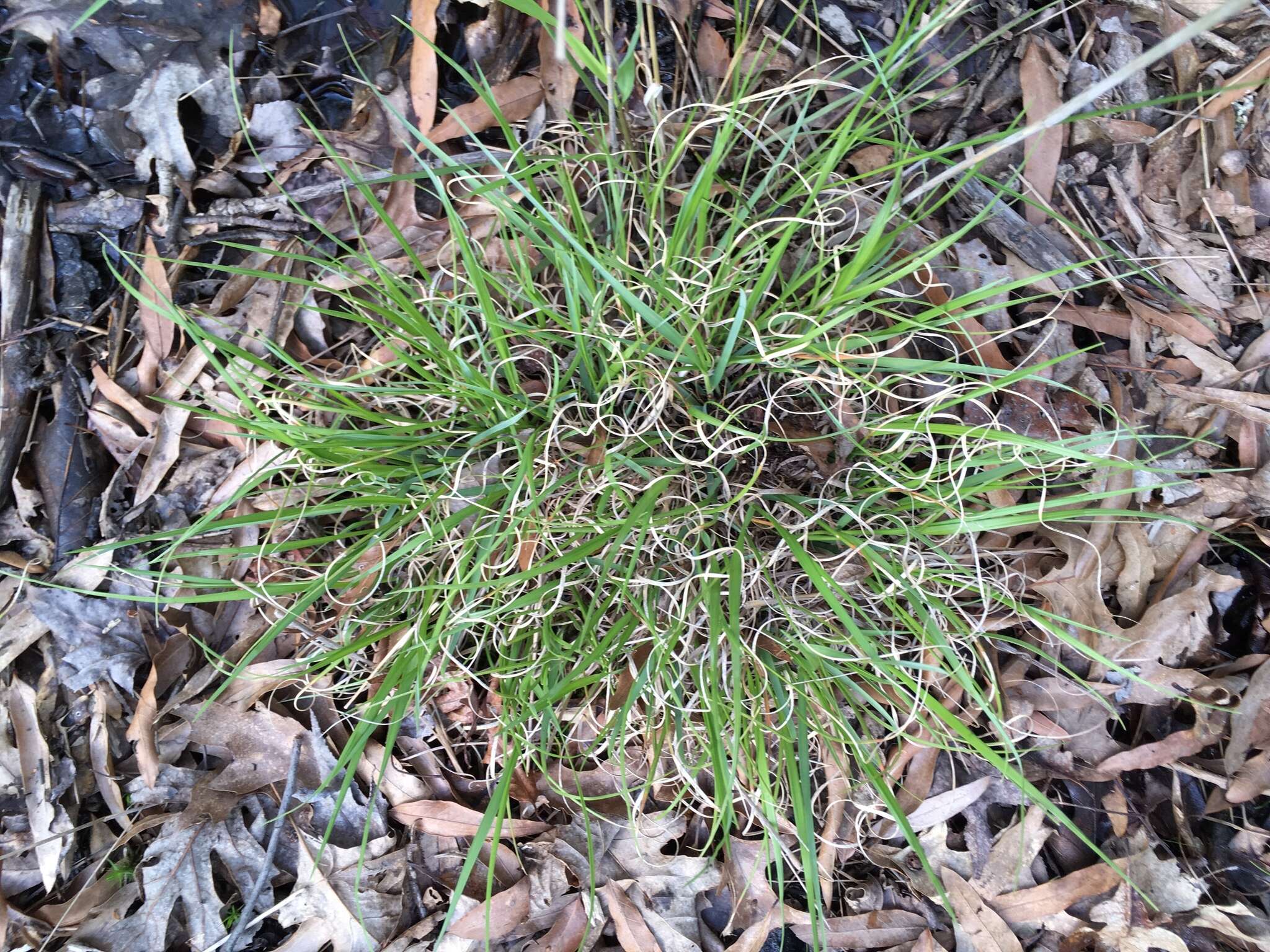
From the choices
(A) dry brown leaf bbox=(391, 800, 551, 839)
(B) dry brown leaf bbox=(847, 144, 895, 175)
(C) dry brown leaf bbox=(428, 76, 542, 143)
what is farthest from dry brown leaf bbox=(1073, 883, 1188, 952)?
(C) dry brown leaf bbox=(428, 76, 542, 143)

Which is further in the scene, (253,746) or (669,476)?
(253,746)

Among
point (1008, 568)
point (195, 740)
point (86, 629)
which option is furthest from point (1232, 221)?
point (86, 629)

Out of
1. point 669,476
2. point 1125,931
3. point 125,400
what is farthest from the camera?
point 125,400

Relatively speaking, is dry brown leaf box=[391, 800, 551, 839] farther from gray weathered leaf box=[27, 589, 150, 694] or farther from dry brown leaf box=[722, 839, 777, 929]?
gray weathered leaf box=[27, 589, 150, 694]

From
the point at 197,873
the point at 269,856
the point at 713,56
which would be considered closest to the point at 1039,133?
the point at 713,56

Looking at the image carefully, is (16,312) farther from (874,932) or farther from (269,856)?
(874,932)
